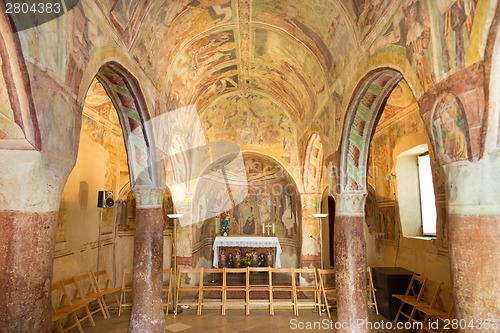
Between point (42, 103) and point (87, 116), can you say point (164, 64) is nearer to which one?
point (87, 116)

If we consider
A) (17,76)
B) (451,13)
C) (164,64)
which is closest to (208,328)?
(164,64)

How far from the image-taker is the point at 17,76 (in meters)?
2.99

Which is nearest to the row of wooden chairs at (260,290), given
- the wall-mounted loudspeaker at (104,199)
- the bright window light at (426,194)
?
the bright window light at (426,194)

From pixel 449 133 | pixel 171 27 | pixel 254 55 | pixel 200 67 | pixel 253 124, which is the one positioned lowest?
pixel 449 133

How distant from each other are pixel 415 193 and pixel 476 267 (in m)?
6.16

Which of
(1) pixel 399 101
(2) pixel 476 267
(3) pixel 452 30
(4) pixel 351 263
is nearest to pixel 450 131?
(3) pixel 452 30

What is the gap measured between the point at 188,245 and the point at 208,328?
16.9 feet

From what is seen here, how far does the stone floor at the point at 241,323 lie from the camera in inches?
302

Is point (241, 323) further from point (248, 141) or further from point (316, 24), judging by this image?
point (248, 141)

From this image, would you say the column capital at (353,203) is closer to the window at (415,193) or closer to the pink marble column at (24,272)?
the window at (415,193)

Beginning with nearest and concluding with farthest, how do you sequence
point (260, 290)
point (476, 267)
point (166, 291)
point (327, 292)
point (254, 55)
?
point (476, 267) < point (260, 290) < point (254, 55) < point (327, 292) < point (166, 291)

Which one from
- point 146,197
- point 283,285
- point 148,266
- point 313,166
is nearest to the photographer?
point 148,266

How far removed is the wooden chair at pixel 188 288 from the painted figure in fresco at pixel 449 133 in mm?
6891

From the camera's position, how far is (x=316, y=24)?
7.35 metres
